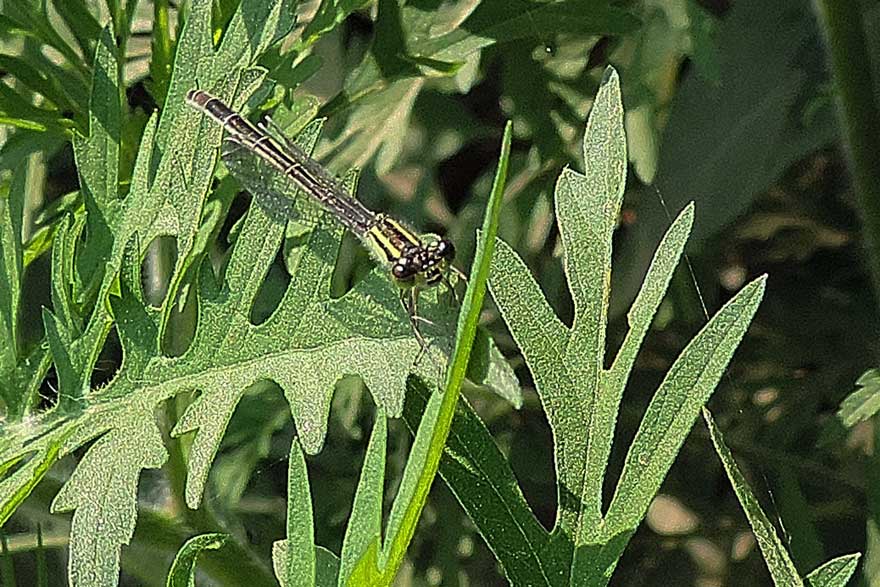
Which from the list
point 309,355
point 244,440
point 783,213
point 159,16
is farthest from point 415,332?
point 783,213

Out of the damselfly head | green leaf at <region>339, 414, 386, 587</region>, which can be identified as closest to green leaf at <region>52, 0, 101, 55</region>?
the damselfly head

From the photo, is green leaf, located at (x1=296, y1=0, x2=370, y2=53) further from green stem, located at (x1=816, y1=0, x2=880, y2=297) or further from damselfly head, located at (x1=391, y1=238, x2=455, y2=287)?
green stem, located at (x1=816, y1=0, x2=880, y2=297)

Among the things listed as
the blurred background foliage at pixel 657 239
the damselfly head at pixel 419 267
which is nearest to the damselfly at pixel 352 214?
the damselfly head at pixel 419 267

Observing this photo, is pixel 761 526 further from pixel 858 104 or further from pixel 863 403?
pixel 858 104

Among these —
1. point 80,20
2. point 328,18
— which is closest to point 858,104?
point 328,18

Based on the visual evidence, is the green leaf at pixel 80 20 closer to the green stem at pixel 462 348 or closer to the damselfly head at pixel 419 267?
the damselfly head at pixel 419 267
